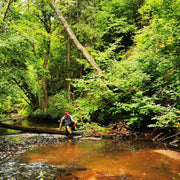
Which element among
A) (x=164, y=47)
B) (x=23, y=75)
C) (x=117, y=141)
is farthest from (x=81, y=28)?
(x=117, y=141)

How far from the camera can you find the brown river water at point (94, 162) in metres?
4.00

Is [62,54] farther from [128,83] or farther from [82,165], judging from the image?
[82,165]

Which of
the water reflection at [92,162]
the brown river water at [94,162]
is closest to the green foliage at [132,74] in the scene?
the brown river water at [94,162]

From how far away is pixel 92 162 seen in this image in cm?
496

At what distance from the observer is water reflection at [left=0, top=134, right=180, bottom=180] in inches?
159

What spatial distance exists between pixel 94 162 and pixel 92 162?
6 centimetres

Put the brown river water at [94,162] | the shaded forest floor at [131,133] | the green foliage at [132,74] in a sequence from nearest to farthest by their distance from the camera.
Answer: the brown river water at [94,162]
the shaded forest floor at [131,133]
the green foliage at [132,74]

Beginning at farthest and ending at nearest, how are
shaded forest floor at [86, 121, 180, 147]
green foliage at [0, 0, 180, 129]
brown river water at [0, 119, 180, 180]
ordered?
1. green foliage at [0, 0, 180, 129]
2. shaded forest floor at [86, 121, 180, 147]
3. brown river water at [0, 119, 180, 180]

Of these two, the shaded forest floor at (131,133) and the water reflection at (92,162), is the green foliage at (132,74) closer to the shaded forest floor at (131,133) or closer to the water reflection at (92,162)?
the shaded forest floor at (131,133)

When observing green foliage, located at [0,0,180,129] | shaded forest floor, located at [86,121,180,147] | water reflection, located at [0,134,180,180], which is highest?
green foliage, located at [0,0,180,129]

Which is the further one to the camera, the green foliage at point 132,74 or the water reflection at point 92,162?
the green foliage at point 132,74

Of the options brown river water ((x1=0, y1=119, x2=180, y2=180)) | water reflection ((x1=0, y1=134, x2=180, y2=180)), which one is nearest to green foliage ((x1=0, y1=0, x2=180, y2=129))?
brown river water ((x1=0, y1=119, x2=180, y2=180))

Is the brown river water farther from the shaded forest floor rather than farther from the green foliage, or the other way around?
the green foliage

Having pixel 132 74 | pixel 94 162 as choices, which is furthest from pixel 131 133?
pixel 94 162
